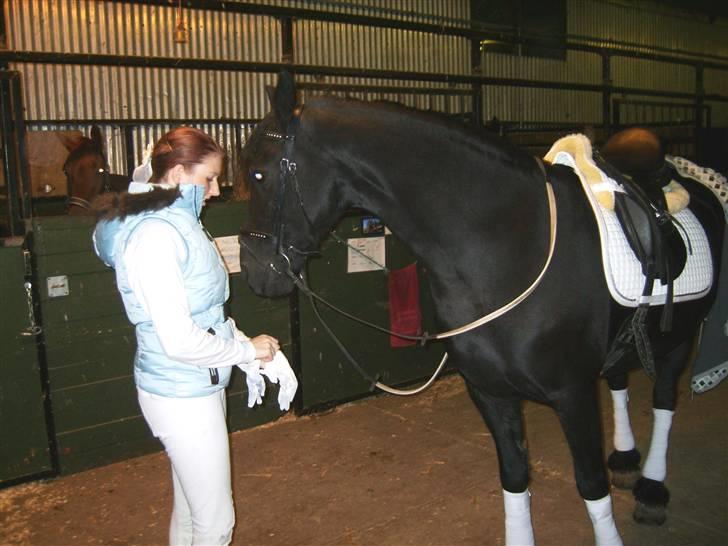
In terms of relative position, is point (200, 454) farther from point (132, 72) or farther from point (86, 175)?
point (132, 72)

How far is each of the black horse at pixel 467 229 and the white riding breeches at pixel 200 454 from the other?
0.41 metres

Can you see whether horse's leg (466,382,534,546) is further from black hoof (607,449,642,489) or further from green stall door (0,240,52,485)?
green stall door (0,240,52,485)

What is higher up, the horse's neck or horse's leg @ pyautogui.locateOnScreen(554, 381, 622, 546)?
the horse's neck

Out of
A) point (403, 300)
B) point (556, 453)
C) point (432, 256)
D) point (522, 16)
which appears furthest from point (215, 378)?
point (522, 16)

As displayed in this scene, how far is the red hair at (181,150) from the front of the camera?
1.87m

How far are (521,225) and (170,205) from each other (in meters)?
1.07

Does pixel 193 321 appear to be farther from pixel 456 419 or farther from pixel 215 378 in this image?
pixel 456 419

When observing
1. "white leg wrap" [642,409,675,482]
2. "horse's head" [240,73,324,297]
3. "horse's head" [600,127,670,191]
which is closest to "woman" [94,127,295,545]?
"horse's head" [240,73,324,297]

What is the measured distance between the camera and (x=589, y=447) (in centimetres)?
214

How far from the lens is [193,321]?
175 cm

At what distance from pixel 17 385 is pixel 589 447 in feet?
8.94

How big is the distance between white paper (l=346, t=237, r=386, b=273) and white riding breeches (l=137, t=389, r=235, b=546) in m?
2.54

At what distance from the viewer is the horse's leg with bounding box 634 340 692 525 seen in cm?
279

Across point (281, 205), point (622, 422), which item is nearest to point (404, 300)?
point (622, 422)
